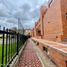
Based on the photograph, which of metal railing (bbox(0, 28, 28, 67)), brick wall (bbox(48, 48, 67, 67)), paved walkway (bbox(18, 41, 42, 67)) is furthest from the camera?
paved walkway (bbox(18, 41, 42, 67))

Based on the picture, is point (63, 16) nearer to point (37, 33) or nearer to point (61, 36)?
point (61, 36)

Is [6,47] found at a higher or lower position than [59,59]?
higher

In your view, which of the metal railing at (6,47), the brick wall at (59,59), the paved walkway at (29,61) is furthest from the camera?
the paved walkway at (29,61)

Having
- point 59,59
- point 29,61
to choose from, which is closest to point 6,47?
point 59,59

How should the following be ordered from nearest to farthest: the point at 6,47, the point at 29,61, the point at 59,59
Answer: the point at 6,47, the point at 59,59, the point at 29,61

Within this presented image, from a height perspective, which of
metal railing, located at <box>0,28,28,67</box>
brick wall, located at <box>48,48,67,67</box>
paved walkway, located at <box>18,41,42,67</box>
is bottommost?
paved walkway, located at <box>18,41,42,67</box>

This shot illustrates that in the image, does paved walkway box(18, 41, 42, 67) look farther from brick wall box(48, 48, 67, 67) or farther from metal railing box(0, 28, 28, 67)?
metal railing box(0, 28, 28, 67)

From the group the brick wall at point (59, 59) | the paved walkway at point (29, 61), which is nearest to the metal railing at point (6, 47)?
the paved walkway at point (29, 61)

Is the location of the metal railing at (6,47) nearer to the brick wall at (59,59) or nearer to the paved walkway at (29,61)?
the paved walkway at (29,61)

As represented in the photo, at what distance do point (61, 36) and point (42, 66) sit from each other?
9661 mm

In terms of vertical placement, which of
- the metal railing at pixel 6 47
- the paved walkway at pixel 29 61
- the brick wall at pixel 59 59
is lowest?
the paved walkway at pixel 29 61

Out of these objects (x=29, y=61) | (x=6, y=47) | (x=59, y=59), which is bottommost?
(x=29, y=61)

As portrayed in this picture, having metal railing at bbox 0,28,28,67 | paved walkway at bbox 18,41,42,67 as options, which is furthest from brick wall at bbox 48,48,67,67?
metal railing at bbox 0,28,28,67

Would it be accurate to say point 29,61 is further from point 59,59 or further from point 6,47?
point 6,47
